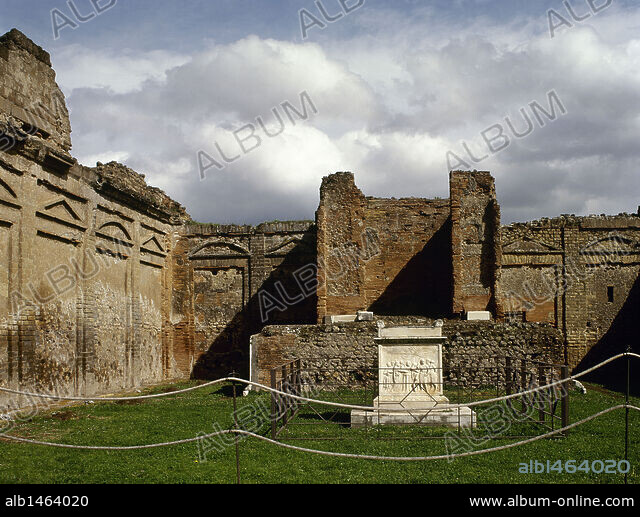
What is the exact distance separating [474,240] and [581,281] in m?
5.05

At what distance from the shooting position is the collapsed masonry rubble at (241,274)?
1226 centimetres

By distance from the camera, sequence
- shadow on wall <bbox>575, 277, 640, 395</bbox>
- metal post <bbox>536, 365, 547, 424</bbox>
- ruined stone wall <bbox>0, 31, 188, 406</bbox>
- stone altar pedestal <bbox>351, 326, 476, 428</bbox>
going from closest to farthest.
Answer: metal post <bbox>536, 365, 547, 424</bbox>
stone altar pedestal <bbox>351, 326, 476, 428</bbox>
ruined stone wall <bbox>0, 31, 188, 406</bbox>
shadow on wall <bbox>575, 277, 640, 395</bbox>

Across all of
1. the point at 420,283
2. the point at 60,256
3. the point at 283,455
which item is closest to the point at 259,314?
the point at 420,283

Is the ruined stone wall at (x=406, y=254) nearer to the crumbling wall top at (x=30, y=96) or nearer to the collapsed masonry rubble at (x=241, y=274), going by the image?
the collapsed masonry rubble at (x=241, y=274)

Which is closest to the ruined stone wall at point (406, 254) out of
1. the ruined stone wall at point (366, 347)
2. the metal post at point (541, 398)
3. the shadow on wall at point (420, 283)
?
the shadow on wall at point (420, 283)

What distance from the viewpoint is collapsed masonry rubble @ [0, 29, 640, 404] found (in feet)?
40.2

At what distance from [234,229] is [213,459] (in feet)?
45.4

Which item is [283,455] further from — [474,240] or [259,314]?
[259,314]

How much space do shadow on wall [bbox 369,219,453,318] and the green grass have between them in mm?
9405

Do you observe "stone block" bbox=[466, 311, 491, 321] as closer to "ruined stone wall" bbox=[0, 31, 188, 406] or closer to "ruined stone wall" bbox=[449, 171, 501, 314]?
"ruined stone wall" bbox=[449, 171, 501, 314]

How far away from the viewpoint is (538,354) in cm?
1412

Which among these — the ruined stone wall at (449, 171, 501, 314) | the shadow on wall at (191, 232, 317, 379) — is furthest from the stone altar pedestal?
the shadow on wall at (191, 232, 317, 379)

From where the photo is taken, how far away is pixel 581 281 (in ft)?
63.8
